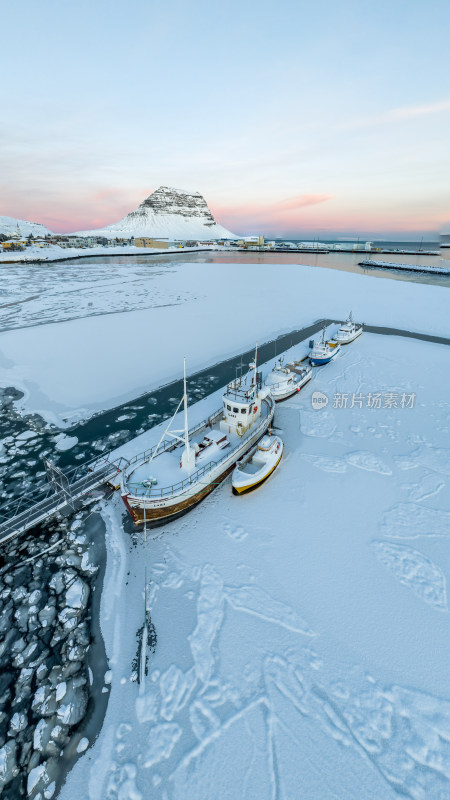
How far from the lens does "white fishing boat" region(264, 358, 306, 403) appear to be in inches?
1171

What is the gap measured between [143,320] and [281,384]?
3157 cm

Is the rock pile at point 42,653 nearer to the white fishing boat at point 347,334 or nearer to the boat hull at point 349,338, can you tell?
the boat hull at point 349,338

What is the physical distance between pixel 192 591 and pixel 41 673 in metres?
6.03

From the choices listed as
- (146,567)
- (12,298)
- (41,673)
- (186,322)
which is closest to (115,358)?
(186,322)

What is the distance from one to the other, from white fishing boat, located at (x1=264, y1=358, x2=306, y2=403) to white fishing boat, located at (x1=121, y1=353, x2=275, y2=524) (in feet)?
14.7

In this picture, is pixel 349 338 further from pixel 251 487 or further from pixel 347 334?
pixel 251 487

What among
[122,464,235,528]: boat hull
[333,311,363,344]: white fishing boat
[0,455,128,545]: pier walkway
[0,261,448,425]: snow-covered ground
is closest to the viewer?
[0,455,128,545]: pier walkway

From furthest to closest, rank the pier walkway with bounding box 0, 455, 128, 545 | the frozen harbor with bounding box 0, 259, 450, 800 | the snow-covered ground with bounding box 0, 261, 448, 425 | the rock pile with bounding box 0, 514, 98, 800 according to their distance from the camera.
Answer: the snow-covered ground with bounding box 0, 261, 448, 425, the pier walkway with bounding box 0, 455, 128, 545, the rock pile with bounding box 0, 514, 98, 800, the frozen harbor with bounding box 0, 259, 450, 800

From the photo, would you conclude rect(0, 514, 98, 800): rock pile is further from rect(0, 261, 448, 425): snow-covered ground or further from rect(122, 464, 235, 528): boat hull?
rect(0, 261, 448, 425): snow-covered ground

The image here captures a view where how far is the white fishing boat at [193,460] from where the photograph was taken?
54.5ft

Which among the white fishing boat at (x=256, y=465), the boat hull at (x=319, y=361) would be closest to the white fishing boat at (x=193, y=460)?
the white fishing boat at (x=256, y=465)

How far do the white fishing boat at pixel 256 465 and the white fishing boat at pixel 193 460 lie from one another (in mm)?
712

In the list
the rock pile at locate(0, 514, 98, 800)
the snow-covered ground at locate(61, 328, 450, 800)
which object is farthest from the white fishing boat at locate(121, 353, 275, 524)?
the rock pile at locate(0, 514, 98, 800)

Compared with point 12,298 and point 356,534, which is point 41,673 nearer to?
point 356,534
